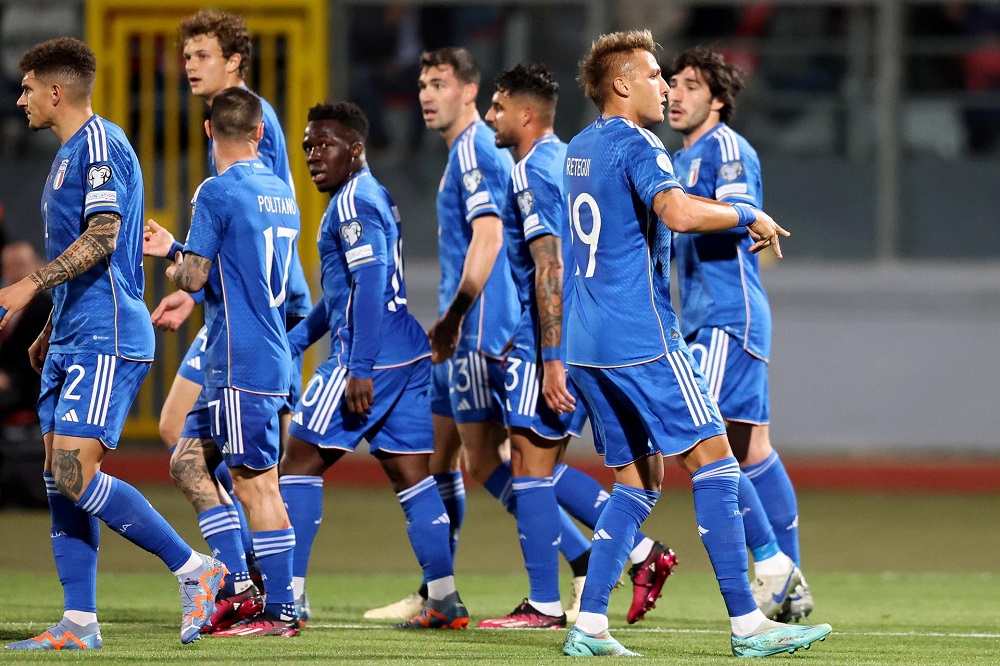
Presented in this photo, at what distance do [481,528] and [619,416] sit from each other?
5.04 m

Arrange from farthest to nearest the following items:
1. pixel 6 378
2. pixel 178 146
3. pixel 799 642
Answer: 1. pixel 178 146
2. pixel 6 378
3. pixel 799 642

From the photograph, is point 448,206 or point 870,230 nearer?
point 448,206

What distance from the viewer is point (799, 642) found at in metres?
5.19

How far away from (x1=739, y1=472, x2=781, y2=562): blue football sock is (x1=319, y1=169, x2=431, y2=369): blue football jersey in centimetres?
142

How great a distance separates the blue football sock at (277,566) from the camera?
5.79 meters

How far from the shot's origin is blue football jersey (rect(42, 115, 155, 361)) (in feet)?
17.9

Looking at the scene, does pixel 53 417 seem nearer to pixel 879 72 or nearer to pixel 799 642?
pixel 799 642

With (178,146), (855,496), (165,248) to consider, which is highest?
(178,146)

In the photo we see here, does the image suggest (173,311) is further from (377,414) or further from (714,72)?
(714,72)

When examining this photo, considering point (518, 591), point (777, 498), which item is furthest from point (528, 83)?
point (518, 591)

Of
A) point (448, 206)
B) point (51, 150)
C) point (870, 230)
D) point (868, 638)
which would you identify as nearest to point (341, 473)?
point (51, 150)

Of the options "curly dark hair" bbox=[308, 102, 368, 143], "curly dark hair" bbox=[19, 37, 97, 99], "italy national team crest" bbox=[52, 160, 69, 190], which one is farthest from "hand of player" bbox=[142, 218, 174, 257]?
"curly dark hair" bbox=[308, 102, 368, 143]

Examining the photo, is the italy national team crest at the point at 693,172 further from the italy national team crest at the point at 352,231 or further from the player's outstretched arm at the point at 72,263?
the player's outstretched arm at the point at 72,263

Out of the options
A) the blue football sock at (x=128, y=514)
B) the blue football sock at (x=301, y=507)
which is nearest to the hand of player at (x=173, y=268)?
the blue football sock at (x=128, y=514)
